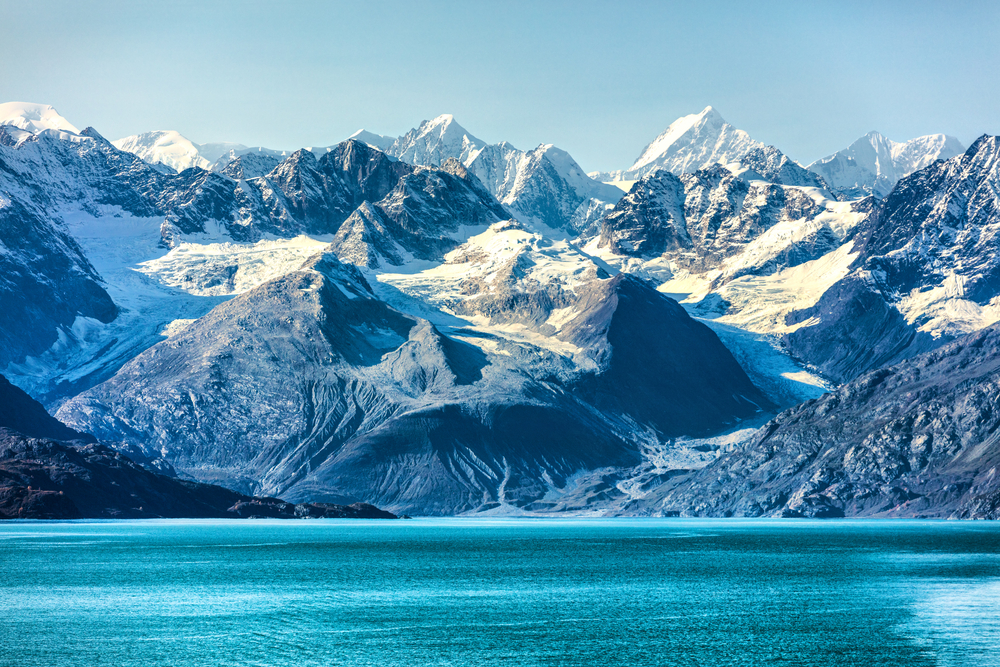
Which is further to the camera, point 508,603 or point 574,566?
point 574,566

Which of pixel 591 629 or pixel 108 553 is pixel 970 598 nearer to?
pixel 591 629

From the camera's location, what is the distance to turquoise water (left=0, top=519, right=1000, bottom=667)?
89.8 metres

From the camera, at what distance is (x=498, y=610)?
11531 centimetres

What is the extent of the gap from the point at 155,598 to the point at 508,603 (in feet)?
116

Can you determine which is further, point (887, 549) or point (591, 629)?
point (887, 549)

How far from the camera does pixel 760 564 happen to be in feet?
550

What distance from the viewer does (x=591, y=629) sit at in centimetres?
10244

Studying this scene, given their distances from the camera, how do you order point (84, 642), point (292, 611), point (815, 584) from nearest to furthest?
point (84, 642)
point (292, 611)
point (815, 584)

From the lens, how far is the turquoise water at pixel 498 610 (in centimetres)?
8981

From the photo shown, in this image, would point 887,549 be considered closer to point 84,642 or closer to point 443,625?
point 443,625

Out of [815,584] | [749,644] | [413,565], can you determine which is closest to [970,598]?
[815,584]

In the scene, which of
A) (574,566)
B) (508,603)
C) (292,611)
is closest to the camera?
(292,611)

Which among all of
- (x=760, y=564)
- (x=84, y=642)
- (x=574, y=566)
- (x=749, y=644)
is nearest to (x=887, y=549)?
(x=760, y=564)

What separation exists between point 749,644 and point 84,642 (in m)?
50.9
